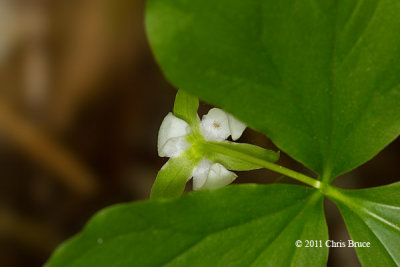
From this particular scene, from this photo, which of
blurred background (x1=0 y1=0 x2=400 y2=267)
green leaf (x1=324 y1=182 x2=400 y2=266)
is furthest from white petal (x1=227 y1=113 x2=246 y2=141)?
blurred background (x1=0 y1=0 x2=400 y2=267)

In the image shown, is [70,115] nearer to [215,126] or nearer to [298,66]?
[215,126]

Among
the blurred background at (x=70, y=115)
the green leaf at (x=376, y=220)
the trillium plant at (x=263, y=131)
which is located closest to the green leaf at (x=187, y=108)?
the trillium plant at (x=263, y=131)

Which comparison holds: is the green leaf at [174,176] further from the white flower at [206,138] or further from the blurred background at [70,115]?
the blurred background at [70,115]

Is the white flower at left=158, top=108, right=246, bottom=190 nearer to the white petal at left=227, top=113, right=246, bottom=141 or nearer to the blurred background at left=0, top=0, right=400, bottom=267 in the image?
the white petal at left=227, top=113, right=246, bottom=141

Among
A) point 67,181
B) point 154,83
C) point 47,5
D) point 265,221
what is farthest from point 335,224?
point 47,5

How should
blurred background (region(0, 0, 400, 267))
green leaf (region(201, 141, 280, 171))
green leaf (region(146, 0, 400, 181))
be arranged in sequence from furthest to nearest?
blurred background (region(0, 0, 400, 267))
green leaf (region(201, 141, 280, 171))
green leaf (region(146, 0, 400, 181))

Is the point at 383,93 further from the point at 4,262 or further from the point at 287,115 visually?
the point at 4,262

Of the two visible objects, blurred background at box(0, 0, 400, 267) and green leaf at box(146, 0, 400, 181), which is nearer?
green leaf at box(146, 0, 400, 181)

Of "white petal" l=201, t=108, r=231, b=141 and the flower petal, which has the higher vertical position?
"white petal" l=201, t=108, r=231, b=141
